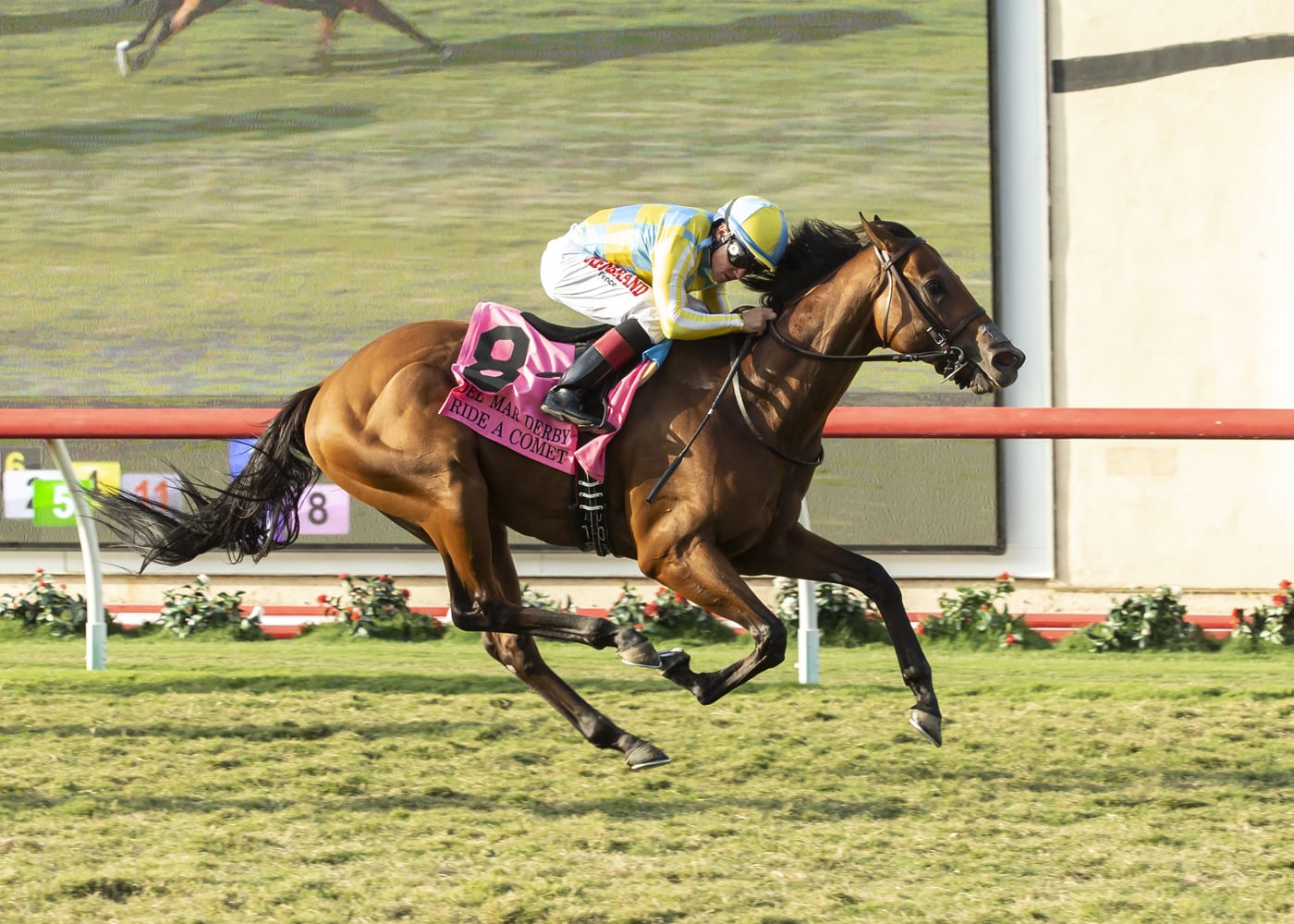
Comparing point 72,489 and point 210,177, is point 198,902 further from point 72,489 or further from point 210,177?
point 210,177

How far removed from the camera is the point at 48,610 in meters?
6.38

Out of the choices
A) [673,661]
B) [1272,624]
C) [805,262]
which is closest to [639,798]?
[673,661]

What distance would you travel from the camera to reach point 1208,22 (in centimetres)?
700

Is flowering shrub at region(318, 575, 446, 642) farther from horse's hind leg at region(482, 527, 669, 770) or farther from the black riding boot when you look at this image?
the black riding boot

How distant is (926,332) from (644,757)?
4.47 feet

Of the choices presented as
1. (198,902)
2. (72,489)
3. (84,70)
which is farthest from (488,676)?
(84,70)

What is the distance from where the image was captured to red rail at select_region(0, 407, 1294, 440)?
4660 mm

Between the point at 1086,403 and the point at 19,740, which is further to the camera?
the point at 1086,403

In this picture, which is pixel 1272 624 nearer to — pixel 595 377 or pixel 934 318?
pixel 934 318

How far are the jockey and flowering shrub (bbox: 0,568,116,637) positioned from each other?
11.1ft

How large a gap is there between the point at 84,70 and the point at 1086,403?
17.6 feet

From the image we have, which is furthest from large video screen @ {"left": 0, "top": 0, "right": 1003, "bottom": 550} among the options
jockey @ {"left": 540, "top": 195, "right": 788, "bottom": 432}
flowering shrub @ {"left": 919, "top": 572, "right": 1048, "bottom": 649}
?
jockey @ {"left": 540, "top": 195, "right": 788, "bottom": 432}

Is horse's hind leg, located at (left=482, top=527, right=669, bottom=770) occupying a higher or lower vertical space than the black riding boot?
lower

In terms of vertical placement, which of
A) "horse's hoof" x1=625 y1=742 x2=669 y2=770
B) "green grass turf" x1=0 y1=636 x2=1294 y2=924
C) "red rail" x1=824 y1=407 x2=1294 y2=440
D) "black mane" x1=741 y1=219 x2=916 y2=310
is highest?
"black mane" x1=741 y1=219 x2=916 y2=310
